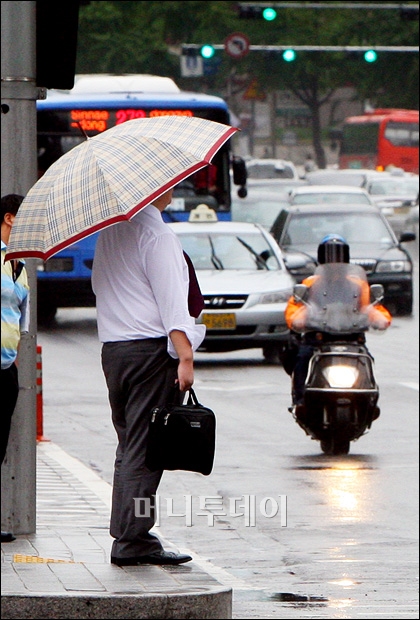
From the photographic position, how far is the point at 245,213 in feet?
104

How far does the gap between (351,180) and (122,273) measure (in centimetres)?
4393

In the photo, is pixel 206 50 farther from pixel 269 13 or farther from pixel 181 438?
pixel 181 438

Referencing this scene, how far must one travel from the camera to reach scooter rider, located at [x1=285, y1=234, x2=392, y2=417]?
42.3 feet

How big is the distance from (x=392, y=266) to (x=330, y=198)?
4603 mm

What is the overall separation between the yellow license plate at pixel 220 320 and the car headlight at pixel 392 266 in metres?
5.99

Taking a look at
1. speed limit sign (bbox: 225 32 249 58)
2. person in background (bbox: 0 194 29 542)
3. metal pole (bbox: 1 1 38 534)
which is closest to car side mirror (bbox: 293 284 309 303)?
metal pole (bbox: 1 1 38 534)

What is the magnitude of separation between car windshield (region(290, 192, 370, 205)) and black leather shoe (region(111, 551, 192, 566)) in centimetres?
2208

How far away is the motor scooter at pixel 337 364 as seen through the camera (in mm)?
12641

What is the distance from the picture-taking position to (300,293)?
13008mm

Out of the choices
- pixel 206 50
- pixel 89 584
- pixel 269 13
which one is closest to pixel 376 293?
pixel 89 584

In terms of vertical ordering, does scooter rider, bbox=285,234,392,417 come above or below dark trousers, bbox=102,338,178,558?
below

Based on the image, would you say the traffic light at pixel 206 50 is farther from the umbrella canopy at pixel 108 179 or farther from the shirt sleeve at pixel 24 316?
the umbrella canopy at pixel 108 179

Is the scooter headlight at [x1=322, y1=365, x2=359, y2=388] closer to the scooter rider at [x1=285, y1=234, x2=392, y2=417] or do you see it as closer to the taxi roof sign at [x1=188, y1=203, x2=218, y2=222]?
the scooter rider at [x1=285, y1=234, x2=392, y2=417]

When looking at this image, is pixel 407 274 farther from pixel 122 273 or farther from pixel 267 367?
pixel 122 273
